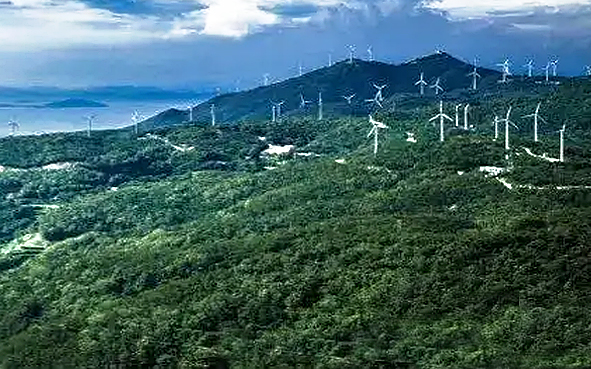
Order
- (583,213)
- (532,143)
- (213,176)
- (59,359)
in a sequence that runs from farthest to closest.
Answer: (213,176)
(532,143)
(583,213)
(59,359)

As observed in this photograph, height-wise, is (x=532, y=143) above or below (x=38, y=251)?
above

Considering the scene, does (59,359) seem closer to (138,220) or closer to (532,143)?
(138,220)

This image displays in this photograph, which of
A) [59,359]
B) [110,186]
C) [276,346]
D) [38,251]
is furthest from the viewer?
[110,186]

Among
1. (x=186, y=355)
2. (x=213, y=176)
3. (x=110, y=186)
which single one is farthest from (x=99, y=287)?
(x=110, y=186)

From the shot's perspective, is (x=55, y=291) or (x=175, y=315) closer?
(x=175, y=315)

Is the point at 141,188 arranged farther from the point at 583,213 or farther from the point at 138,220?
the point at 583,213

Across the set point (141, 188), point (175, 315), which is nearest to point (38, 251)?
point (141, 188)
